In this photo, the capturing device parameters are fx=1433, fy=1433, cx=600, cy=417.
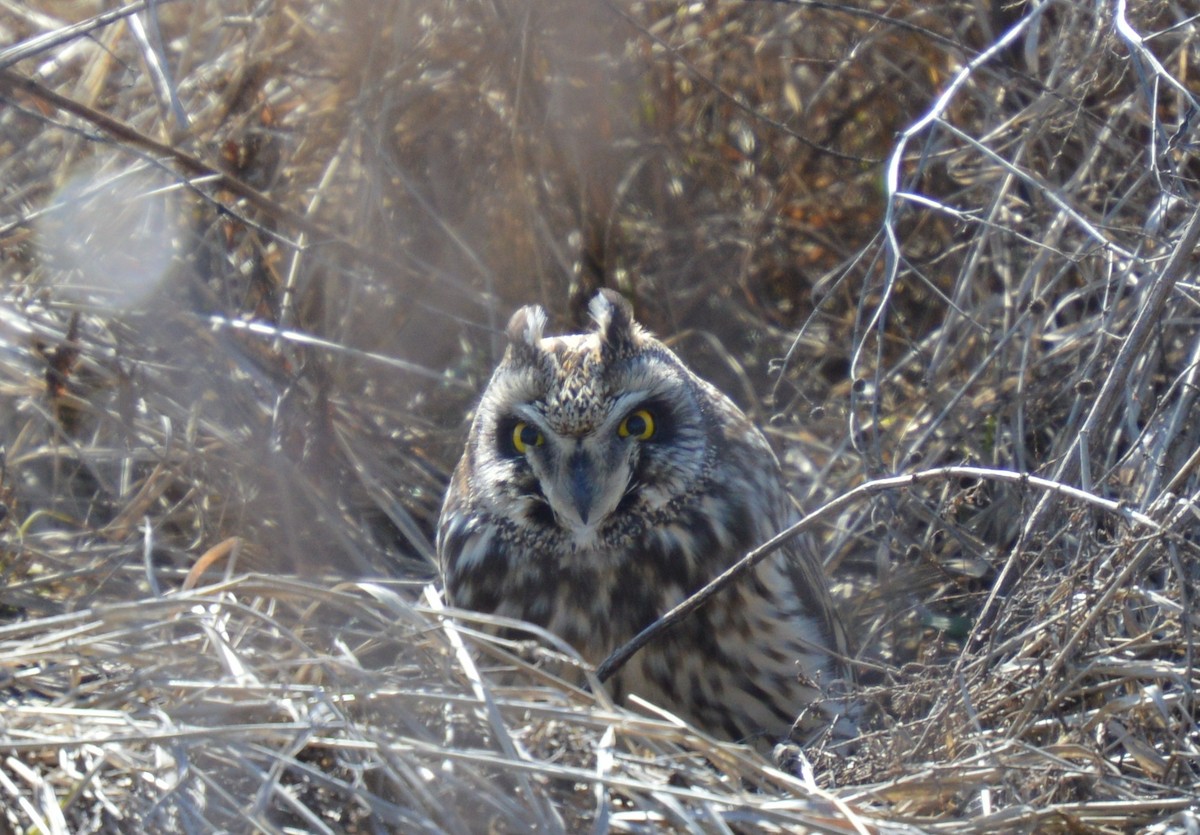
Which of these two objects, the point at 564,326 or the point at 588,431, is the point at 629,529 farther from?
the point at 564,326

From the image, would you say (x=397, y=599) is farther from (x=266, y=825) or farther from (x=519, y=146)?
(x=519, y=146)

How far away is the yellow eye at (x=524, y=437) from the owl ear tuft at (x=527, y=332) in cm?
13

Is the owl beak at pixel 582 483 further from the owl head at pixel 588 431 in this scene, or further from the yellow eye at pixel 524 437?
the yellow eye at pixel 524 437

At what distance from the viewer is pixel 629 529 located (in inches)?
102

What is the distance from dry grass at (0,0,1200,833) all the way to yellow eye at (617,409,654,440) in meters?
0.41

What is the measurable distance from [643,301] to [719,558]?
1.70m

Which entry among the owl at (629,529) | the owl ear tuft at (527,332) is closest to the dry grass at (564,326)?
the owl at (629,529)

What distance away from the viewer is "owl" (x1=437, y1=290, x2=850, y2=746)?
2.50 metres

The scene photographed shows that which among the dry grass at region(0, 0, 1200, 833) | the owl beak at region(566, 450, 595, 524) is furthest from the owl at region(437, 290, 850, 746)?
the dry grass at region(0, 0, 1200, 833)

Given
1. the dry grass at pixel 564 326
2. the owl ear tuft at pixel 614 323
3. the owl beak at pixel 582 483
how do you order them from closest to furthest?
the dry grass at pixel 564 326 → the owl beak at pixel 582 483 → the owl ear tuft at pixel 614 323

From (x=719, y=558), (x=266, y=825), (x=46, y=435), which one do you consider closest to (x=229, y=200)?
(x=46, y=435)

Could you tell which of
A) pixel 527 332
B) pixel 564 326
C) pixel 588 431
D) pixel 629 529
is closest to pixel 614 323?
pixel 527 332

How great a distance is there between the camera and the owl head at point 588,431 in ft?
8.07

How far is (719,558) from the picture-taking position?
265cm
